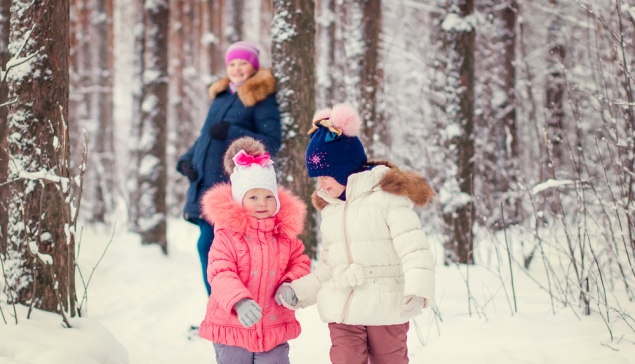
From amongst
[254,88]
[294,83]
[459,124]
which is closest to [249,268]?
[254,88]

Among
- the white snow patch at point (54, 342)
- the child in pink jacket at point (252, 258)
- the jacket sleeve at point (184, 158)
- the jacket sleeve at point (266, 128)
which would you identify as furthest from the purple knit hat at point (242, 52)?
the white snow patch at point (54, 342)

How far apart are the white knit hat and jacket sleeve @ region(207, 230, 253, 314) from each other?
0.78 feet

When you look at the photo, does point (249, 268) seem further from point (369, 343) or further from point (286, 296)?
point (369, 343)

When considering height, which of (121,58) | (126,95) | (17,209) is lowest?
(17,209)

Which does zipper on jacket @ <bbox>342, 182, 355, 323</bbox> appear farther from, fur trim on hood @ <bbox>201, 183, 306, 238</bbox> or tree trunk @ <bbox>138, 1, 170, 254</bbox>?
tree trunk @ <bbox>138, 1, 170, 254</bbox>

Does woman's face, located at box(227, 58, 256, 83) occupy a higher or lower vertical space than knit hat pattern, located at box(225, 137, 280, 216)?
higher

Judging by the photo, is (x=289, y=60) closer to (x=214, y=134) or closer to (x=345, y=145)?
(x=214, y=134)

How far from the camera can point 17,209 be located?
320 cm

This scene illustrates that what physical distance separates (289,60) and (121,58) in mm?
20429

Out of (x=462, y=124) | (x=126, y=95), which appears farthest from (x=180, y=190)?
(x=462, y=124)

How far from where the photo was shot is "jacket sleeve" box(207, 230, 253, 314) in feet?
7.22

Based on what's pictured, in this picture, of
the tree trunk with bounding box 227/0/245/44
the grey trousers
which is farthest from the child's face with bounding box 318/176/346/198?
the tree trunk with bounding box 227/0/245/44

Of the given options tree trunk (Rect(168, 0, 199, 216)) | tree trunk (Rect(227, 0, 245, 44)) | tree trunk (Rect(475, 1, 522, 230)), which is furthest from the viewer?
tree trunk (Rect(168, 0, 199, 216))

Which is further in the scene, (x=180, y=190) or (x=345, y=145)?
(x=180, y=190)
